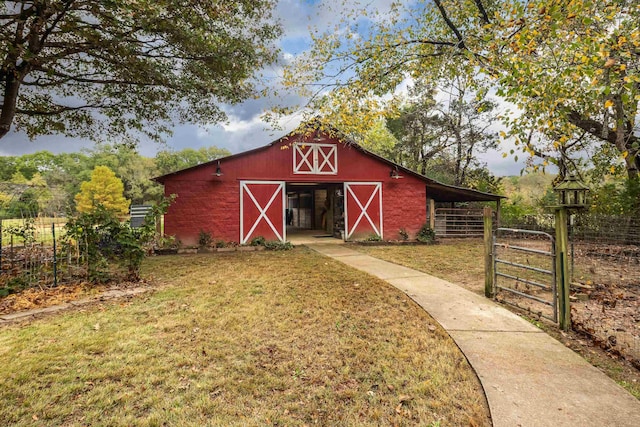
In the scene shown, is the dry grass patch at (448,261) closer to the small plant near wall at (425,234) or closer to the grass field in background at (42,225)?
the small plant near wall at (425,234)

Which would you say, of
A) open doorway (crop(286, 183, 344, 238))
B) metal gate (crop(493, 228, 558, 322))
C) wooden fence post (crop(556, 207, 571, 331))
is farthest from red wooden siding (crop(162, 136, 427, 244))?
wooden fence post (crop(556, 207, 571, 331))

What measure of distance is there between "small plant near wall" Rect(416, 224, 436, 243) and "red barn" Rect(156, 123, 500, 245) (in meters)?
0.21

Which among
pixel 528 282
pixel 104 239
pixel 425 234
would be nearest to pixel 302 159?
pixel 425 234

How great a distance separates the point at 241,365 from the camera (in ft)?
9.43

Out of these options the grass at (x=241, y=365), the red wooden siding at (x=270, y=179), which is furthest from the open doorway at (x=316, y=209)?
the grass at (x=241, y=365)

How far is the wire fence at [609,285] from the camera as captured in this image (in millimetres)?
3521

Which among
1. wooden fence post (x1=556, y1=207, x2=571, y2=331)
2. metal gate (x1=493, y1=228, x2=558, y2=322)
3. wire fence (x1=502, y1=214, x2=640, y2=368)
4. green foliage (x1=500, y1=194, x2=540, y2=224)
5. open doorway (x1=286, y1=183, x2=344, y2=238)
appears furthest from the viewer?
green foliage (x1=500, y1=194, x2=540, y2=224)

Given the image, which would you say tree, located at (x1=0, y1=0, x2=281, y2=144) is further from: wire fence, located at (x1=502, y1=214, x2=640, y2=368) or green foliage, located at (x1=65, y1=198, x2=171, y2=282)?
wire fence, located at (x1=502, y1=214, x2=640, y2=368)

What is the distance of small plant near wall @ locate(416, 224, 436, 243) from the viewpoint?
41.2ft

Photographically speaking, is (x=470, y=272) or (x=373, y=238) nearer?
(x=470, y=272)

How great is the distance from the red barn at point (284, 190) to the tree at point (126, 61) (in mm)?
2007

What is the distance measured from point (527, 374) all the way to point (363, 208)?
9825mm

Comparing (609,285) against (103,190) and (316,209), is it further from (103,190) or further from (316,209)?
(103,190)

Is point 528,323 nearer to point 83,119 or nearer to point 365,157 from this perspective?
point 365,157
